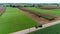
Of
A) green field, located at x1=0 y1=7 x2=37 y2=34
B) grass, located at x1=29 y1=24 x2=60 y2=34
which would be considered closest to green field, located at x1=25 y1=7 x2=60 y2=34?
grass, located at x1=29 y1=24 x2=60 y2=34

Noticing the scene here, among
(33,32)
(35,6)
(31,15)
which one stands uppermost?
(35,6)

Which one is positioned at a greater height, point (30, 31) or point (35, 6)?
point (35, 6)

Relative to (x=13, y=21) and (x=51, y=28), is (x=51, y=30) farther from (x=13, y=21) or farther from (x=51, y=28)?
(x=13, y=21)

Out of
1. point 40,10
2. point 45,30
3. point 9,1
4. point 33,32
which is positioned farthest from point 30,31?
point 9,1

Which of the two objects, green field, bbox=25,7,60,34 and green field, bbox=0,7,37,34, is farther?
green field, bbox=25,7,60,34

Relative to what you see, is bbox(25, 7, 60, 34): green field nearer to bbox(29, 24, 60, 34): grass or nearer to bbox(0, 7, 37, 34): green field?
bbox(29, 24, 60, 34): grass

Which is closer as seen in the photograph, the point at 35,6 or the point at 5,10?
the point at 5,10

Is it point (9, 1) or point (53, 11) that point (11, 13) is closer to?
point (9, 1)

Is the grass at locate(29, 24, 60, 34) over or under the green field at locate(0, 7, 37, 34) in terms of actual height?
under
